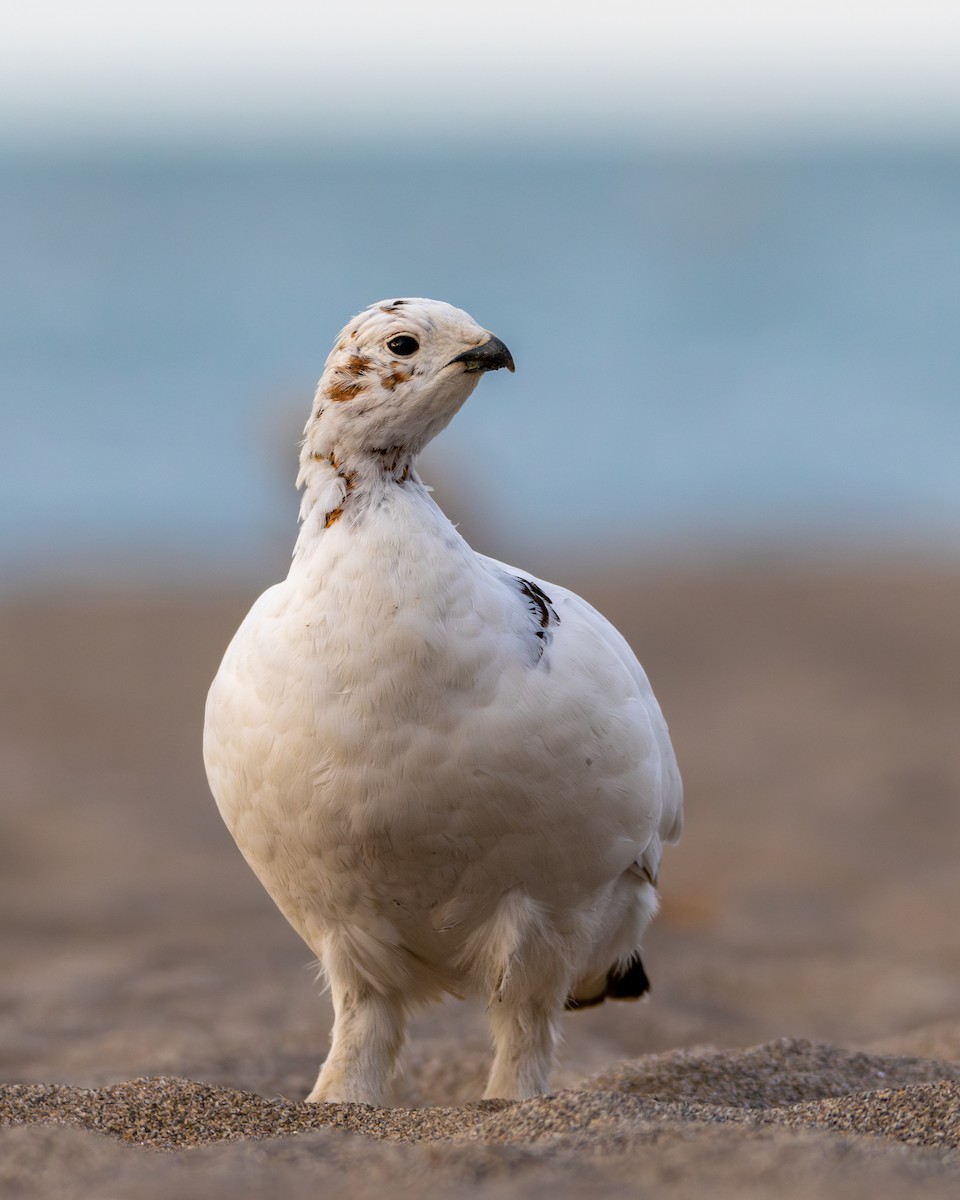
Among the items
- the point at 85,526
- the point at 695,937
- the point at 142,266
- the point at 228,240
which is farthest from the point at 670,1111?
the point at 228,240

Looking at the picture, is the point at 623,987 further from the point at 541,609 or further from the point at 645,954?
the point at 645,954

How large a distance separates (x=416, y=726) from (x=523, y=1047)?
1.08m

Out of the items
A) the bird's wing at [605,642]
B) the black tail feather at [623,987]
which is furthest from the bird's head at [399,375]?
the black tail feather at [623,987]

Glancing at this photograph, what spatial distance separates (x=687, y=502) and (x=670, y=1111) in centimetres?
1649

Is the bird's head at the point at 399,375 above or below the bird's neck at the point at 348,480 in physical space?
above

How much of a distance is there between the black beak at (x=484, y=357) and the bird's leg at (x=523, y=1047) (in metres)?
1.51

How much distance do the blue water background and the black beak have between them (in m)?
8.28

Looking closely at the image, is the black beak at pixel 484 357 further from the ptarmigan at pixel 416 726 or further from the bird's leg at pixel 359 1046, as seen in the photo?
the bird's leg at pixel 359 1046

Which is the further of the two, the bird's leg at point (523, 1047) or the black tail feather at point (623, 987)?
the black tail feather at point (623, 987)

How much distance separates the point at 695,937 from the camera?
6766 millimetres

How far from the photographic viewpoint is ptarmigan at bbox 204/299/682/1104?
3.24 m

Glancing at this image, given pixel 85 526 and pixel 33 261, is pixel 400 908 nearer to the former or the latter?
pixel 85 526

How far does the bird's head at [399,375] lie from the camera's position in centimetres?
336

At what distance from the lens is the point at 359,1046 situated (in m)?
3.90
